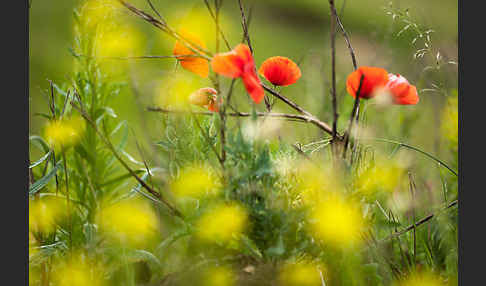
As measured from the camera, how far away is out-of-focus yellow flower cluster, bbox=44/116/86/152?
613 mm

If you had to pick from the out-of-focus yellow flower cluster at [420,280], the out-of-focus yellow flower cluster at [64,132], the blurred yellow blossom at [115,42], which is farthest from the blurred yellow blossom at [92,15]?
the out-of-focus yellow flower cluster at [420,280]

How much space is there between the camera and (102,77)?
69 centimetres

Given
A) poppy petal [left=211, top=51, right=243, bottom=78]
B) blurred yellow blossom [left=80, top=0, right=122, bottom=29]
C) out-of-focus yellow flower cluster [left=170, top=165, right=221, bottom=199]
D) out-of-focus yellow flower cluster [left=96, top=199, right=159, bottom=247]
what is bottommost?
out-of-focus yellow flower cluster [left=96, top=199, right=159, bottom=247]

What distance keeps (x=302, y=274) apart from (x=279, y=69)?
0.72ft

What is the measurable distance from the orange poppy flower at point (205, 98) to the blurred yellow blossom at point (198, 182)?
A: 65 mm

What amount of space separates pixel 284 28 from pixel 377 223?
1.70 metres

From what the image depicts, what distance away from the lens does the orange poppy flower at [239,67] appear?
437 mm

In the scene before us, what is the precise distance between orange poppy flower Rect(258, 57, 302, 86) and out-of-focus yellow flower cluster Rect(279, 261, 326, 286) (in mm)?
200

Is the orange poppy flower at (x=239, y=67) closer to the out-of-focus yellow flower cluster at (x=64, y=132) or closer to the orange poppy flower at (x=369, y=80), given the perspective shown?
the orange poppy flower at (x=369, y=80)

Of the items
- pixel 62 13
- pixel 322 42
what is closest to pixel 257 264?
pixel 62 13

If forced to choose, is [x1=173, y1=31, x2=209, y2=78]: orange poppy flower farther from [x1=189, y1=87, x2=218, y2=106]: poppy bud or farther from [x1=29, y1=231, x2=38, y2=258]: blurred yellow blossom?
[x1=29, y1=231, x2=38, y2=258]: blurred yellow blossom

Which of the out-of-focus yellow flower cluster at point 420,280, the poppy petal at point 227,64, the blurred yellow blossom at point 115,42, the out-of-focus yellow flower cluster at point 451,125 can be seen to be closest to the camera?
the poppy petal at point 227,64

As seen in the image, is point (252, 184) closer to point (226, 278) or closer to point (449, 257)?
point (226, 278)

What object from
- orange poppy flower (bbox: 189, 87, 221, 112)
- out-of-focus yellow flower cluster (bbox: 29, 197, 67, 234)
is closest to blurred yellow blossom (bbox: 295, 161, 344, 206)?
orange poppy flower (bbox: 189, 87, 221, 112)
